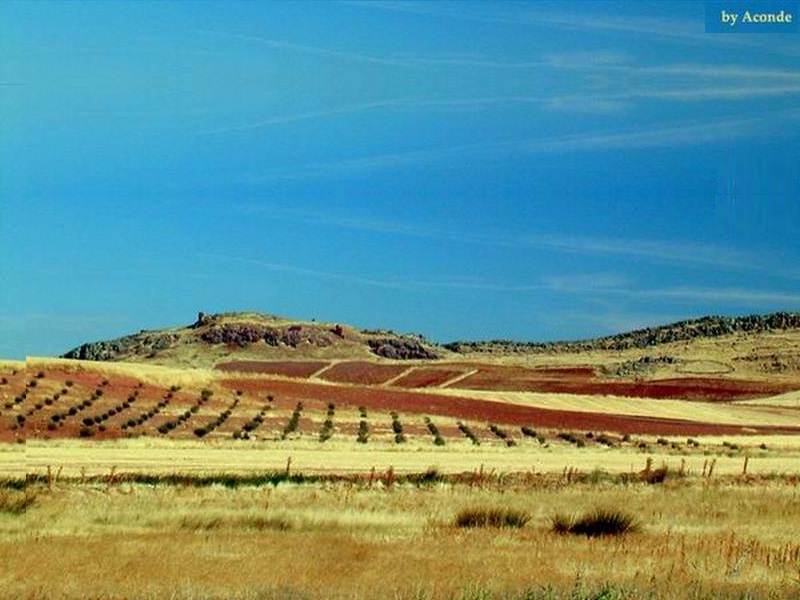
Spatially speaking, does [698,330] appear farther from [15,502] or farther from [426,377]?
[15,502]

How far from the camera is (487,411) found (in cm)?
8056

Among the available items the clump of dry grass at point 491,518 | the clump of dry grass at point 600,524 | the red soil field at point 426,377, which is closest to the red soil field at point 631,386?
the red soil field at point 426,377

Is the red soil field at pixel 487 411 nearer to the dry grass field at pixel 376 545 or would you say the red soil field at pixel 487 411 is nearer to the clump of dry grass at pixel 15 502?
the dry grass field at pixel 376 545

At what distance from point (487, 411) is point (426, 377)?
2136 inches

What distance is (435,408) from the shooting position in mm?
79375

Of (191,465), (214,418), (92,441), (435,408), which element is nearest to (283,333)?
(435,408)

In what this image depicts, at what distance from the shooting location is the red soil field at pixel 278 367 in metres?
139

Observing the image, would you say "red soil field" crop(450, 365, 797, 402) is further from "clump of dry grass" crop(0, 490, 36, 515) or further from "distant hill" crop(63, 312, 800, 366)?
"clump of dry grass" crop(0, 490, 36, 515)

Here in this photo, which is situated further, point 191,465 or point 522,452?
point 522,452

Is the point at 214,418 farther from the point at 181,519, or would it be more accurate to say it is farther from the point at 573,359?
the point at 573,359

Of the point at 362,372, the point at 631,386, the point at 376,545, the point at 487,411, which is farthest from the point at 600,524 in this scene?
the point at 362,372

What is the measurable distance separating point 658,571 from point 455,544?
3.82m

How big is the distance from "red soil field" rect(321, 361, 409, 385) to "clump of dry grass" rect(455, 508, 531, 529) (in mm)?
105140

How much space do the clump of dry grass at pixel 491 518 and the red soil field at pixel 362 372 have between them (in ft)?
345
